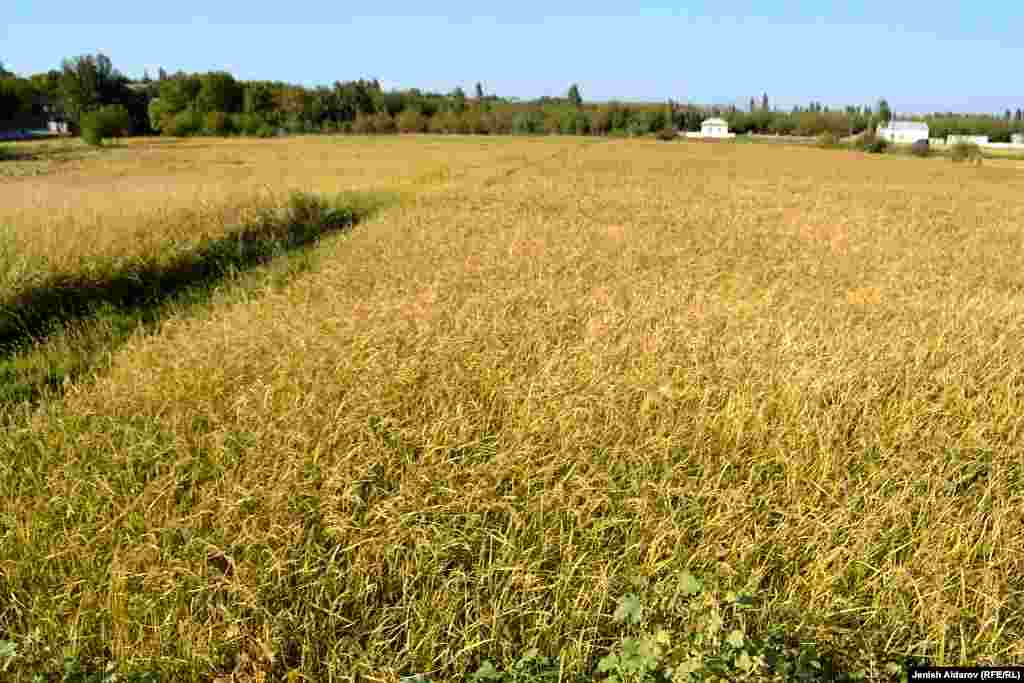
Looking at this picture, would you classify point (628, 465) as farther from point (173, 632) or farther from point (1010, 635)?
point (173, 632)

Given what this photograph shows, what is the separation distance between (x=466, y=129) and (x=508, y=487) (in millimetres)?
114068

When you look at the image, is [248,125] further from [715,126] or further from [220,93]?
[715,126]

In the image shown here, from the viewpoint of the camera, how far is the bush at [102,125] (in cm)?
5308

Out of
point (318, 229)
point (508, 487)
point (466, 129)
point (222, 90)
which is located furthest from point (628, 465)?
point (222, 90)

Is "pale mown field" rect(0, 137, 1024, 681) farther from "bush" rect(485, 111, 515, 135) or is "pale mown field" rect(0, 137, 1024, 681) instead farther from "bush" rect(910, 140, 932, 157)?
"bush" rect(485, 111, 515, 135)

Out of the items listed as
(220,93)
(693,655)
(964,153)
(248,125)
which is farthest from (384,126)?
(693,655)

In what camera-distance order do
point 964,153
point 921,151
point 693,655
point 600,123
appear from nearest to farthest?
point 693,655 → point 964,153 → point 921,151 → point 600,123

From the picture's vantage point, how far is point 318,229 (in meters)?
13.1

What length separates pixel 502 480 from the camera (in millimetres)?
3336

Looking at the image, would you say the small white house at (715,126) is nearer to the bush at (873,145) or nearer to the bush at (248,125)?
the bush at (873,145)

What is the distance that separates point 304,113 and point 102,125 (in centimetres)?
6344

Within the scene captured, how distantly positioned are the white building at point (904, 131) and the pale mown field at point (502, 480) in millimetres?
156037

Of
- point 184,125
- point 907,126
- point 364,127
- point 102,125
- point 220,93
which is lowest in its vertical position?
point 102,125

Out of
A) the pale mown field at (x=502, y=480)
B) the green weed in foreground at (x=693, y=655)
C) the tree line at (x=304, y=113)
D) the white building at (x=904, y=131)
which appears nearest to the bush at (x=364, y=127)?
the tree line at (x=304, y=113)
